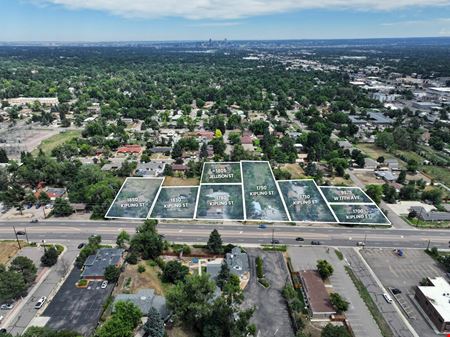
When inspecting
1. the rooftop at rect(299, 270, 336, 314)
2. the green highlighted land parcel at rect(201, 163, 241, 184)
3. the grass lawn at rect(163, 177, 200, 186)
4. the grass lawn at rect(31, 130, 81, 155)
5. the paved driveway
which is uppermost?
the green highlighted land parcel at rect(201, 163, 241, 184)

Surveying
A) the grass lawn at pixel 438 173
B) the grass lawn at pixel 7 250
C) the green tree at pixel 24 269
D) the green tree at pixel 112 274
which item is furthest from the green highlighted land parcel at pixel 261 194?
the grass lawn at pixel 438 173

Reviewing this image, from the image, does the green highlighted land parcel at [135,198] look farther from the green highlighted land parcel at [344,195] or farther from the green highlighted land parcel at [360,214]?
the green highlighted land parcel at [360,214]

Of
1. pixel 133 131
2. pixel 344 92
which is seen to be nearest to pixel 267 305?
pixel 133 131

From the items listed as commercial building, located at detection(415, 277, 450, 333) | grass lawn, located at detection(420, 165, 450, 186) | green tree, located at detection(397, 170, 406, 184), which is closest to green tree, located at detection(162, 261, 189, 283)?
commercial building, located at detection(415, 277, 450, 333)

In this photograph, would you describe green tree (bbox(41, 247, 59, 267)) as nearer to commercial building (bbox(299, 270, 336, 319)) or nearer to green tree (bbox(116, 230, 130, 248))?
green tree (bbox(116, 230, 130, 248))

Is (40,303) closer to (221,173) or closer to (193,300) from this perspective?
(193,300)

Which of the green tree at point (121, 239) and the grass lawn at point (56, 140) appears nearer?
the green tree at point (121, 239)

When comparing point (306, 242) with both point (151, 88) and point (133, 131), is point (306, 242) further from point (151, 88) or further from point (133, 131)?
point (151, 88)
